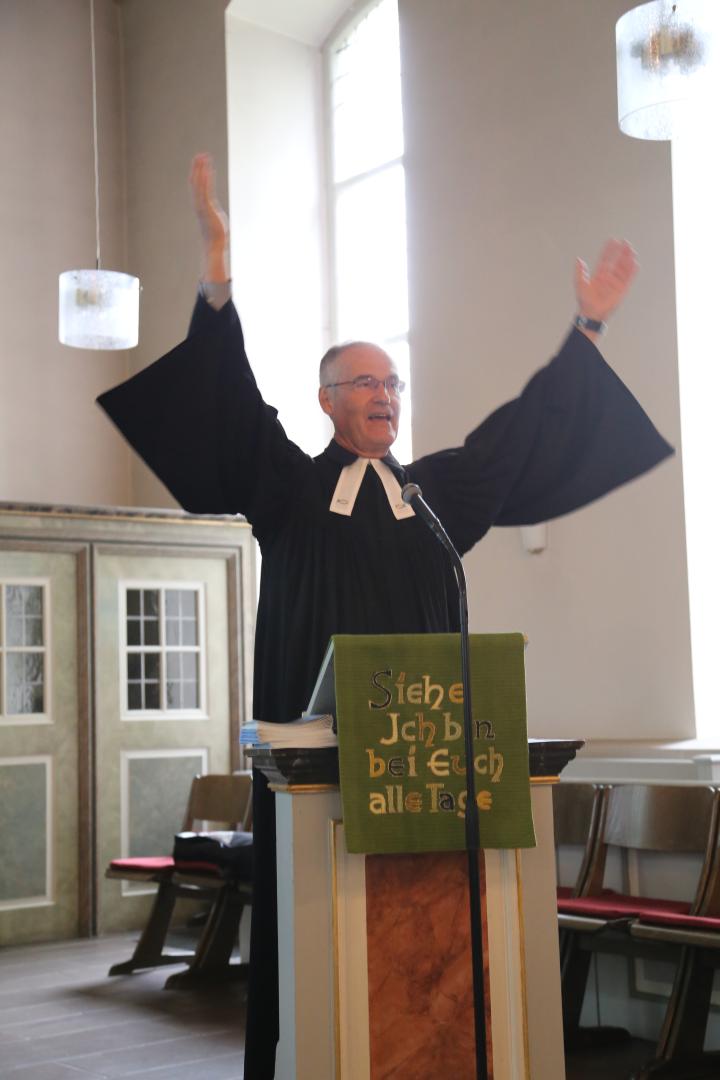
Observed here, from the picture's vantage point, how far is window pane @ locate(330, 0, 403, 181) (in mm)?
7633

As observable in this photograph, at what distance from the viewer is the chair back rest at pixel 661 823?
413 cm

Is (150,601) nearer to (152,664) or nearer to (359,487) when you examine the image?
(152,664)

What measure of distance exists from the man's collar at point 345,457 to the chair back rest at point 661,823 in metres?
1.77

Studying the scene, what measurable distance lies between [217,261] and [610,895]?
8.95 feet

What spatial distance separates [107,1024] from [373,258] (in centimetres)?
459

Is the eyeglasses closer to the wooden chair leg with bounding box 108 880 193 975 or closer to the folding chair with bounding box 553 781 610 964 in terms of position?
the folding chair with bounding box 553 781 610 964

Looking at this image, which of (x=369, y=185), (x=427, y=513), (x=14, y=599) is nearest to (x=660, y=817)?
(x=427, y=513)

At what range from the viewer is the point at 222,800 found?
640 cm

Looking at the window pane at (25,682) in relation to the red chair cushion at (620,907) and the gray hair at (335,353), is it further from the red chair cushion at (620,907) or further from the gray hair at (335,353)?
the gray hair at (335,353)

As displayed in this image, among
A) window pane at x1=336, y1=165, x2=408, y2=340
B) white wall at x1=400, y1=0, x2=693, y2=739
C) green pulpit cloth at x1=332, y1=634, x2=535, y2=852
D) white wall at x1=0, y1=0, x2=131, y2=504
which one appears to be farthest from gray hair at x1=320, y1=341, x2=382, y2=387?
white wall at x1=0, y1=0, x2=131, y2=504

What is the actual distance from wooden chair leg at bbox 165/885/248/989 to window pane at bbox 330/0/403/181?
13.8ft

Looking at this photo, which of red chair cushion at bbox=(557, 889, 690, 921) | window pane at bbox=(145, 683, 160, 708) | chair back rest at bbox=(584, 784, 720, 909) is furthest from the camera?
window pane at bbox=(145, 683, 160, 708)

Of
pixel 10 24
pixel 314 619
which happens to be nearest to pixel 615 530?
pixel 314 619

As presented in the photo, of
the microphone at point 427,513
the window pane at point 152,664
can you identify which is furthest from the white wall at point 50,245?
the microphone at point 427,513
